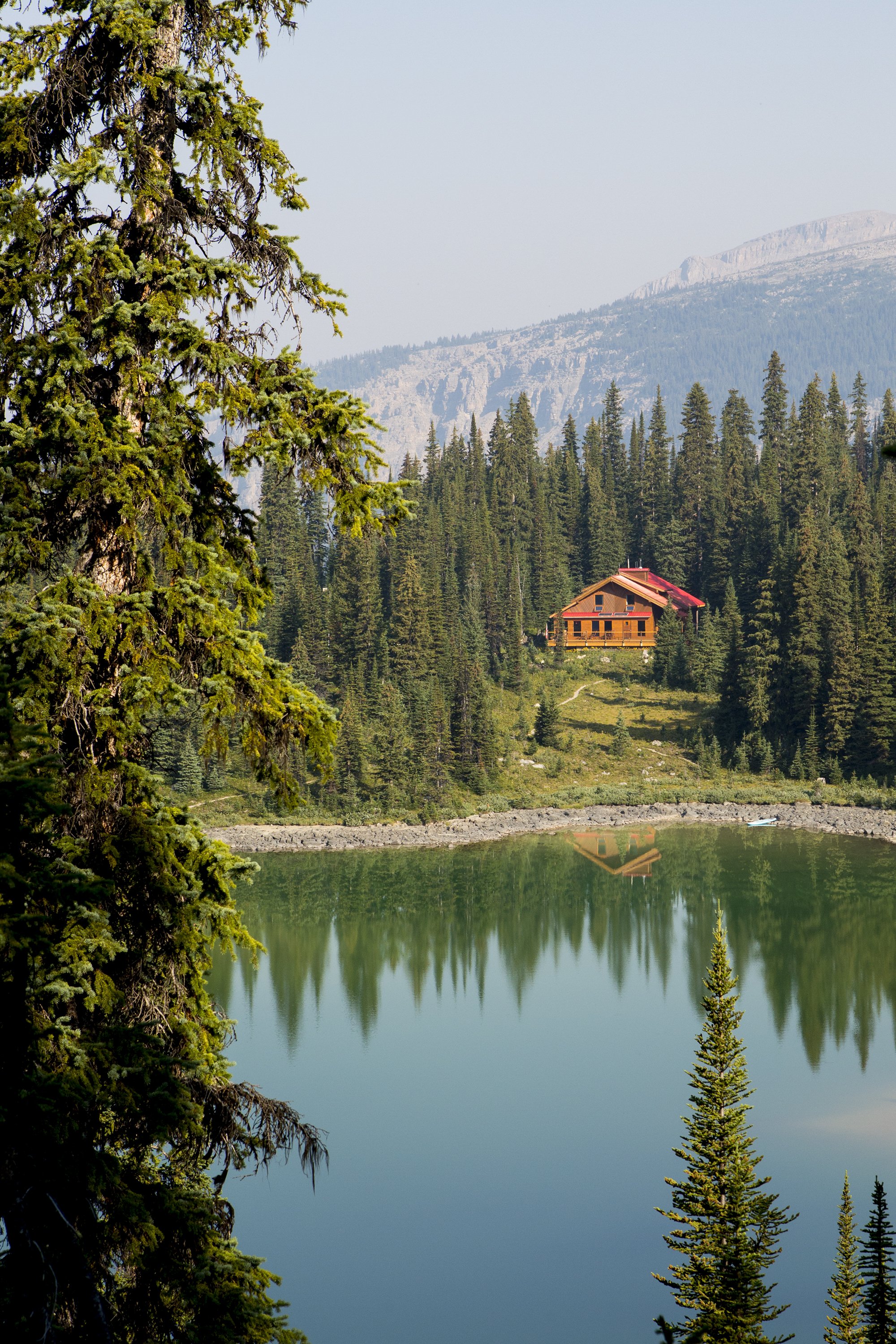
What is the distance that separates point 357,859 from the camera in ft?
174

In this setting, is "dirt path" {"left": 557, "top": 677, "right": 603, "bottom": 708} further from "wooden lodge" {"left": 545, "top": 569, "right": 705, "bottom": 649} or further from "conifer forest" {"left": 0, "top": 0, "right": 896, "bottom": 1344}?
"conifer forest" {"left": 0, "top": 0, "right": 896, "bottom": 1344}

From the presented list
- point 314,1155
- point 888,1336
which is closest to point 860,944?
point 888,1336

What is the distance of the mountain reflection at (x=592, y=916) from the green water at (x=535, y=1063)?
13 cm

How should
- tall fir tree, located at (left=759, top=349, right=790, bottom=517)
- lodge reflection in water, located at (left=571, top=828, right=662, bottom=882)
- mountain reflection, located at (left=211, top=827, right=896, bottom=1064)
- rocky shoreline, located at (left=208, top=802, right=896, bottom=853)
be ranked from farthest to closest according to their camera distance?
tall fir tree, located at (left=759, top=349, right=790, bottom=517) < rocky shoreline, located at (left=208, top=802, right=896, bottom=853) < lodge reflection in water, located at (left=571, top=828, right=662, bottom=882) < mountain reflection, located at (left=211, top=827, right=896, bottom=1064)

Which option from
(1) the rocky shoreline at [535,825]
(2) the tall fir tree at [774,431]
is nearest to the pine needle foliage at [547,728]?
(1) the rocky shoreline at [535,825]

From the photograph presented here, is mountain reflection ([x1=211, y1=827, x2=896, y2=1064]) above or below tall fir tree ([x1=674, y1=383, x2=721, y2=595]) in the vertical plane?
below

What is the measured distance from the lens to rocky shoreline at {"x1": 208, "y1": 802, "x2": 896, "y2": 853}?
56031 mm

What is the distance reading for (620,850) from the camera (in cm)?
5372

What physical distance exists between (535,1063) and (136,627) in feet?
81.6

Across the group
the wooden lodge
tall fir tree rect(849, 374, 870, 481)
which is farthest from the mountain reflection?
tall fir tree rect(849, 374, 870, 481)

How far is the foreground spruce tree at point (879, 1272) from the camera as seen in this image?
1200cm

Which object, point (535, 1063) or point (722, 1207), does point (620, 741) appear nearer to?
point (535, 1063)

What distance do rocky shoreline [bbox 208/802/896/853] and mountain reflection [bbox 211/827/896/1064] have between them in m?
1.78

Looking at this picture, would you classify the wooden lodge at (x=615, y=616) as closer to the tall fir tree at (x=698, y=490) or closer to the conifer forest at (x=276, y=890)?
the tall fir tree at (x=698, y=490)
